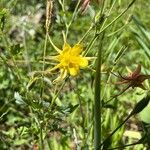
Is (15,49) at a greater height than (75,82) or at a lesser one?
lesser

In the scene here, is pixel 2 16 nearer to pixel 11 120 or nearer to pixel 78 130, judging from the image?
pixel 78 130

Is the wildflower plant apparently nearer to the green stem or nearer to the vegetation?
the vegetation

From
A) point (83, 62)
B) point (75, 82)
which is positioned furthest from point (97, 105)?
point (75, 82)

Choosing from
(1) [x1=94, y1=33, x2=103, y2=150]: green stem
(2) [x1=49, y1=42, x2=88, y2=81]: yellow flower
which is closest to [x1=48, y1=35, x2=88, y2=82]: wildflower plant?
(2) [x1=49, y1=42, x2=88, y2=81]: yellow flower

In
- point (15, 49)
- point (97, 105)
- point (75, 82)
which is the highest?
point (75, 82)

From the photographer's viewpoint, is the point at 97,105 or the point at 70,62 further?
the point at 97,105

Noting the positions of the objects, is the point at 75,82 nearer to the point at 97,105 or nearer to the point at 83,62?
the point at 97,105

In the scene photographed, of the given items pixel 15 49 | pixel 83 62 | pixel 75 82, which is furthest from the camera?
pixel 75 82

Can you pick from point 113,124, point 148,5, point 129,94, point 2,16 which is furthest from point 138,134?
point 148,5

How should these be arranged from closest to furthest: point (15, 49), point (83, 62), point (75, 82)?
point (83, 62)
point (15, 49)
point (75, 82)

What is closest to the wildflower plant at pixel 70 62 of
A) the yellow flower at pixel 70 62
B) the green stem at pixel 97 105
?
the yellow flower at pixel 70 62
